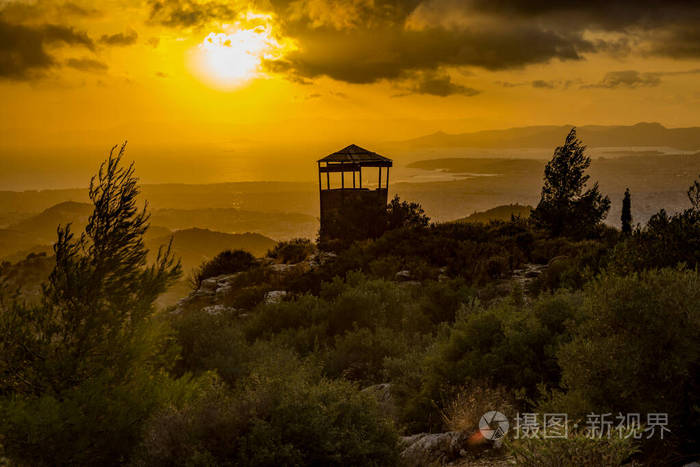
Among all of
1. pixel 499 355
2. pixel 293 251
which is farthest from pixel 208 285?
pixel 499 355

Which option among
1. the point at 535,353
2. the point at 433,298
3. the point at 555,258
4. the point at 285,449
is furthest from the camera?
the point at 555,258

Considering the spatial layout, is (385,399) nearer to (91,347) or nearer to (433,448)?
(433,448)

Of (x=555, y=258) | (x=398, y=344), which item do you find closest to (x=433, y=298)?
(x=398, y=344)

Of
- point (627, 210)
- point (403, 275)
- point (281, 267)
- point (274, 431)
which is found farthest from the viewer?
point (627, 210)

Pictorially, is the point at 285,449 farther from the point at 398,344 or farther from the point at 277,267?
the point at 277,267

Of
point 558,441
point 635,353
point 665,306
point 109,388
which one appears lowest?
point 109,388

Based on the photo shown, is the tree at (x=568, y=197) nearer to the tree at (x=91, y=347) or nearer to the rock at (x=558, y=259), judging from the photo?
the rock at (x=558, y=259)

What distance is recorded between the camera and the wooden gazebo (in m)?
26.5

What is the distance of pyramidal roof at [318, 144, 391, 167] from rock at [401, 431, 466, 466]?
22.1m

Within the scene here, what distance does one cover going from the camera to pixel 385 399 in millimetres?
7562

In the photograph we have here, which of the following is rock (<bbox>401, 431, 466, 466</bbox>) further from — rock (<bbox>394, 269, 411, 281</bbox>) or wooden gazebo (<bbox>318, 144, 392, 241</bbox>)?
wooden gazebo (<bbox>318, 144, 392, 241</bbox>)

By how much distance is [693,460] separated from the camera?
4660 mm

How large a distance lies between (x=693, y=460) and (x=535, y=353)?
2.58m

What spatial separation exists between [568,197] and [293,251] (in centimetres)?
1352
